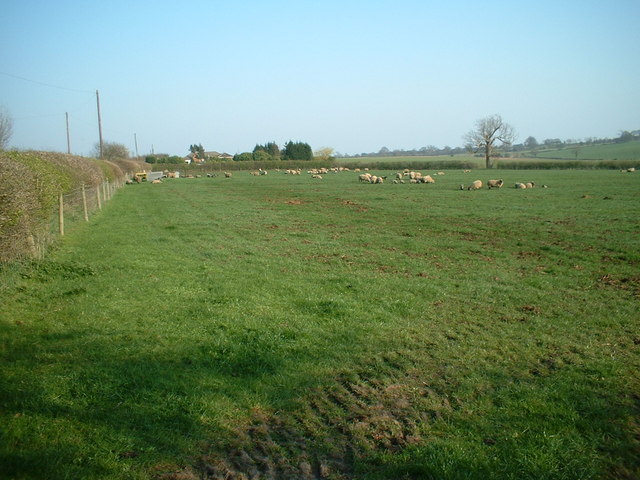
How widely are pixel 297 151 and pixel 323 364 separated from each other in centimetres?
11207

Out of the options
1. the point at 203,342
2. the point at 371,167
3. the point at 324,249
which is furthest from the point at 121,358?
the point at 371,167

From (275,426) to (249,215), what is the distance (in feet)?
56.9

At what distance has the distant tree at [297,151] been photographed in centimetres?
11488

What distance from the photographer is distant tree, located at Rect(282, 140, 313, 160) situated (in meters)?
115

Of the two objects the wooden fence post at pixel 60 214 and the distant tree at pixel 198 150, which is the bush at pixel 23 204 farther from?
the distant tree at pixel 198 150

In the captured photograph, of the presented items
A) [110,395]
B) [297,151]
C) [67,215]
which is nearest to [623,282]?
[110,395]

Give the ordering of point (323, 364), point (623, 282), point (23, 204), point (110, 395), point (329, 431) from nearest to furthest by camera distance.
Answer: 1. point (329, 431)
2. point (110, 395)
3. point (323, 364)
4. point (623, 282)
5. point (23, 204)

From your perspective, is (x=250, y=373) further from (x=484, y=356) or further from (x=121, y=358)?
(x=484, y=356)

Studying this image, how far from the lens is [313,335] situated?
668cm

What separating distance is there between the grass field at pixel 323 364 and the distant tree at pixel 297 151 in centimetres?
10428

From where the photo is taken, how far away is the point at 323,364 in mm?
5734

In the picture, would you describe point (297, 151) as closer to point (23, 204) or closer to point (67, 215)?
point (67, 215)

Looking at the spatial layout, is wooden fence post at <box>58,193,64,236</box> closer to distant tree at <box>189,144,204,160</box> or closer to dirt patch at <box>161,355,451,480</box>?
dirt patch at <box>161,355,451,480</box>

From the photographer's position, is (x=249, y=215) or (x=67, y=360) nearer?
(x=67, y=360)
